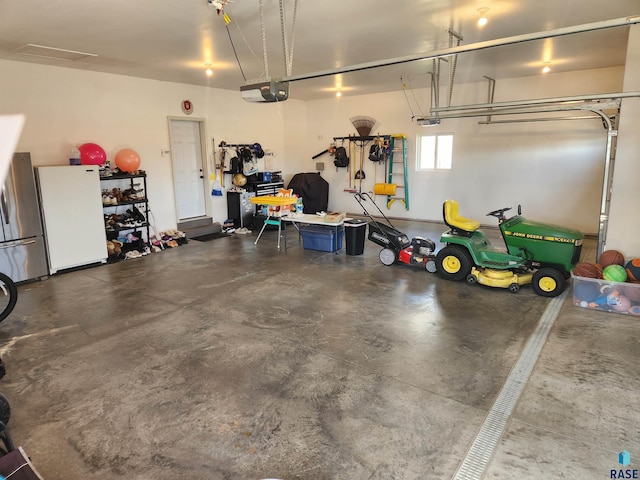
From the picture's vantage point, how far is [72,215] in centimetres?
588

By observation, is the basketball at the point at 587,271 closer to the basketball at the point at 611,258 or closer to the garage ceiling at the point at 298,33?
the basketball at the point at 611,258

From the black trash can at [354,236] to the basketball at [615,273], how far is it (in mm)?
3310

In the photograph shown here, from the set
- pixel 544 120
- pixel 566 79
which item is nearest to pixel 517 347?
pixel 544 120

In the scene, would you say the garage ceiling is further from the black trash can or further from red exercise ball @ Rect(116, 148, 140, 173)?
the black trash can

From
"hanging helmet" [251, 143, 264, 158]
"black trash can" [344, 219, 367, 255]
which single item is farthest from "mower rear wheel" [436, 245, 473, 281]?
"hanging helmet" [251, 143, 264, 158]

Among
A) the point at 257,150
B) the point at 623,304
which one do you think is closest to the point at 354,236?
the point at 623,304

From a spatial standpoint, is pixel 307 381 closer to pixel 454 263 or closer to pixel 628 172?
pixel 454 263

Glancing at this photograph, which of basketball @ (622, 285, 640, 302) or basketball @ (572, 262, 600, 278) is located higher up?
basketball @ (572, 262, 600, 278)

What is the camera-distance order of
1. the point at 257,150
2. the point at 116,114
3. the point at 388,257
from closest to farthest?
the point at 388,257
the point at 116,114
the point at 257,150

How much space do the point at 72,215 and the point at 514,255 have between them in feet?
20.0

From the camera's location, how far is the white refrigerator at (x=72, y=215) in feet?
18.5

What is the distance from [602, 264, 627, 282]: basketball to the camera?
4.22m

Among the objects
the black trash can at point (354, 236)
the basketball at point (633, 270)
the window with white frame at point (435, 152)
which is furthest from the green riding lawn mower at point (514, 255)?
the window with white frame at point (435, 152)

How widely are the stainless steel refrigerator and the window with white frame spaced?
7.29 m
